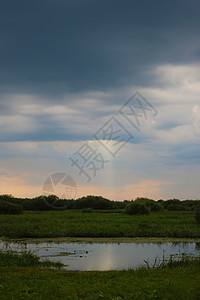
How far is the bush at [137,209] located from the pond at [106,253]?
849 inches

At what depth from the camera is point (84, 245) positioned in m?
20.0

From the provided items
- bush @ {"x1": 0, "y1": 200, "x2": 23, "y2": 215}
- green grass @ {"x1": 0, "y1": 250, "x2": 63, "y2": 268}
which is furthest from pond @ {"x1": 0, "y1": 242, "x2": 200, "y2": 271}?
bush @ {"x1": 0, "y1": 200, "x2": 23, "y2": 215}

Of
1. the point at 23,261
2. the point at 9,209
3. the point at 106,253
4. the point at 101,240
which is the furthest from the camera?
the point at 9,209

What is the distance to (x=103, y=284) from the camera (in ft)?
32.2

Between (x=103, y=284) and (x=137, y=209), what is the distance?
110 ft

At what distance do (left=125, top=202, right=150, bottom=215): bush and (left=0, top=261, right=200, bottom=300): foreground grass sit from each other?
30710mm

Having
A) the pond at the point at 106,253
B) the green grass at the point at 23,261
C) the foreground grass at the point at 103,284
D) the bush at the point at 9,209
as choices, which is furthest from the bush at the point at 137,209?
the foreground grass at the point at 103,284

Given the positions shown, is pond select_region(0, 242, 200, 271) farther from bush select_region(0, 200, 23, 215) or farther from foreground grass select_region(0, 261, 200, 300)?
bush select_region(0, 200, 23, 215)

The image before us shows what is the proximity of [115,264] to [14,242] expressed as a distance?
913cm

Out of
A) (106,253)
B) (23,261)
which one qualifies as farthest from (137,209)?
(23,261)

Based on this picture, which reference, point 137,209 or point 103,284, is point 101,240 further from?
point 137,209

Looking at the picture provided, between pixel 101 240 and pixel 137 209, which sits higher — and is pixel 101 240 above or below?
below

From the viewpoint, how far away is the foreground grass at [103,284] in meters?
8.69

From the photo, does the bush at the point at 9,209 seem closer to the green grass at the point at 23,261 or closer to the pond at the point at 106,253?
the pond at the point at 106,253
